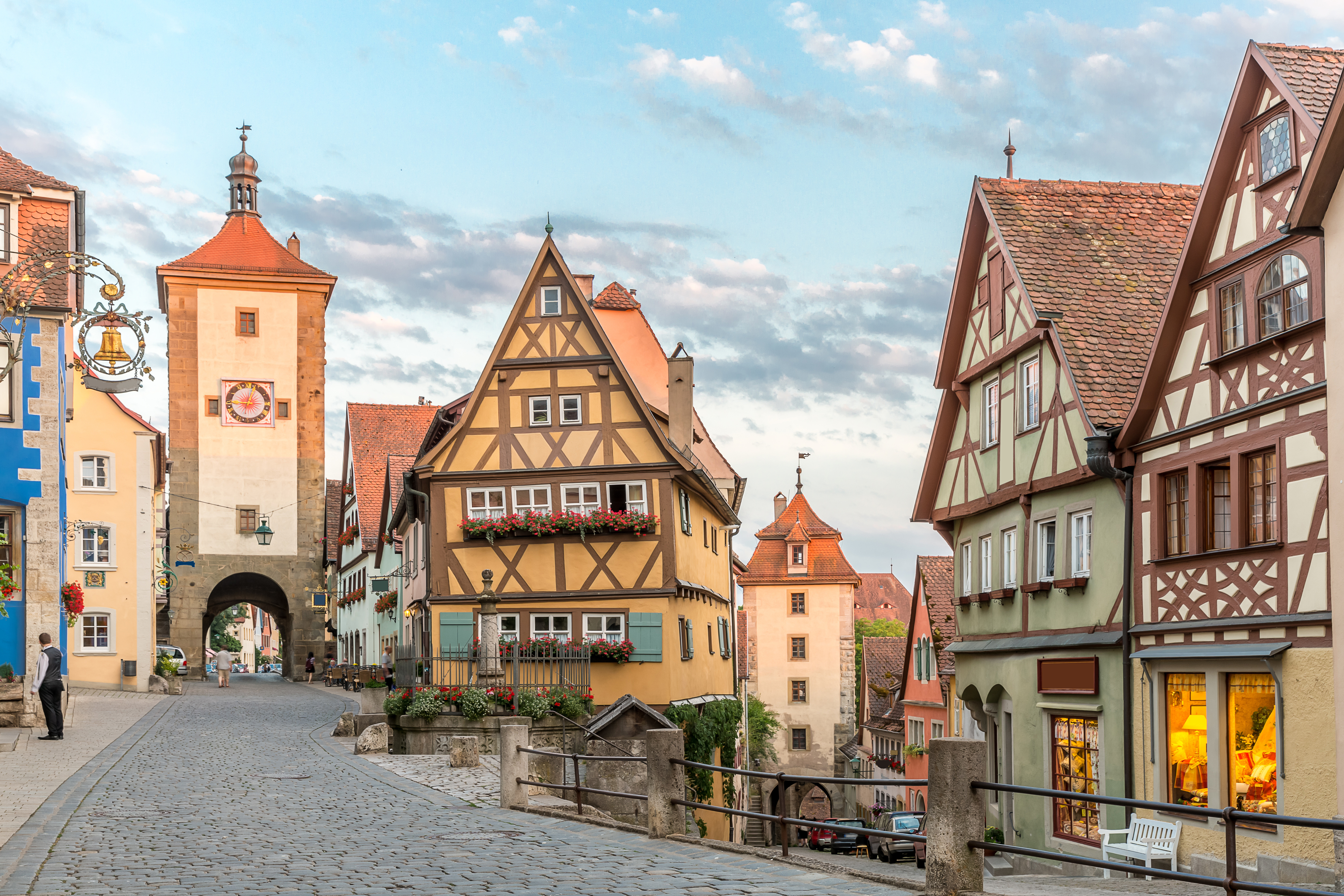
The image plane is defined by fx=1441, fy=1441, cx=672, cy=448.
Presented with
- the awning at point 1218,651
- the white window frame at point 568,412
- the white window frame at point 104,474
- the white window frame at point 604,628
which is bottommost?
the white window frame at point 604,628

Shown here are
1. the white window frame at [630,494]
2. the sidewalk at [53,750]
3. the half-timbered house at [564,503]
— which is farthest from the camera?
the white window frame at [630,494]

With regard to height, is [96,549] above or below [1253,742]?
above

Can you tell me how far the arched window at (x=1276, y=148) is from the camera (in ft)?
52.3

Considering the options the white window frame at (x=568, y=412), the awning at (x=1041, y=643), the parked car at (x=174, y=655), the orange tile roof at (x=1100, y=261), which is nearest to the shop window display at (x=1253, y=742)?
the awning at (x=1041, y=643)

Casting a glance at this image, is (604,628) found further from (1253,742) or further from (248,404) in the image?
(248,404)

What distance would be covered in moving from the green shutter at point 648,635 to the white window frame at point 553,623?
4.31 feet

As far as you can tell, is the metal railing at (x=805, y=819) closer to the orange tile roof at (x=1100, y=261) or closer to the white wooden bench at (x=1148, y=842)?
the white wooden bench at (x=1148, y=842)

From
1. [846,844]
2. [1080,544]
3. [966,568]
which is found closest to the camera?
[1080,544]

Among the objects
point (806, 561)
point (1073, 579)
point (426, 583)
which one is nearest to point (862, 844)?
point (426, 583)

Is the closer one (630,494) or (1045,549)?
(1045,549)

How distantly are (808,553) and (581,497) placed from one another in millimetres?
34547

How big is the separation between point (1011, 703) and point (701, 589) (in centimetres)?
1065

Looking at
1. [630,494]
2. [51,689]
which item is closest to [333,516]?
[630,494]

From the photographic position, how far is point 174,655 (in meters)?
49.2
